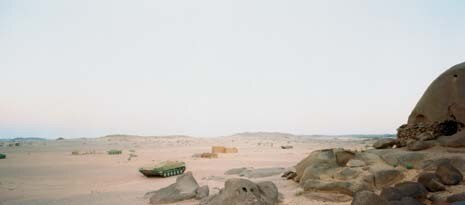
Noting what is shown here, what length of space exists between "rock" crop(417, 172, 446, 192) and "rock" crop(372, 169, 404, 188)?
1.33 meters

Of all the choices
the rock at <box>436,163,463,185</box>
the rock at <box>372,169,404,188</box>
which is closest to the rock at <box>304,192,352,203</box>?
the rock at <box>372,169,404,188</box>

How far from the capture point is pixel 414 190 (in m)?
10.2

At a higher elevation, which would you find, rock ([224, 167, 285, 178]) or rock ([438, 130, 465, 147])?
rock ([438, 130, 465, 147])

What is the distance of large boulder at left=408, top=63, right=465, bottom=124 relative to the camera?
15.9 metres

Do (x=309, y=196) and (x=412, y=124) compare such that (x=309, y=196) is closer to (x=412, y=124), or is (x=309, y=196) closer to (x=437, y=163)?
(x=437, y=163)

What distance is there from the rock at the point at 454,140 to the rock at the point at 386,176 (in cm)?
356

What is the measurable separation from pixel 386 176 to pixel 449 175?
6.22 feet

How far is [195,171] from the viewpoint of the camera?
2305 centimetres

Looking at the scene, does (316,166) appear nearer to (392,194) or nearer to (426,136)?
(392,194)

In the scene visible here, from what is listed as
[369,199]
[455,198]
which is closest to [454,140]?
[455,198]

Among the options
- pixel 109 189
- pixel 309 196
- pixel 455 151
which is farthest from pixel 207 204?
pixel 455 151

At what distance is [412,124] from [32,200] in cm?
1740

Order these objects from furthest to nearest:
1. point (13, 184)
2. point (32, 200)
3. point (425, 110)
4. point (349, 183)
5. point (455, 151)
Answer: point (13, 184) < point (425, 110) < point (32, 200) < point (455, 151) < point (349, 183)

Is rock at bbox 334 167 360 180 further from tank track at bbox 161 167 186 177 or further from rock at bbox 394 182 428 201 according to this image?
tank track at bbox 161 167 186 177
